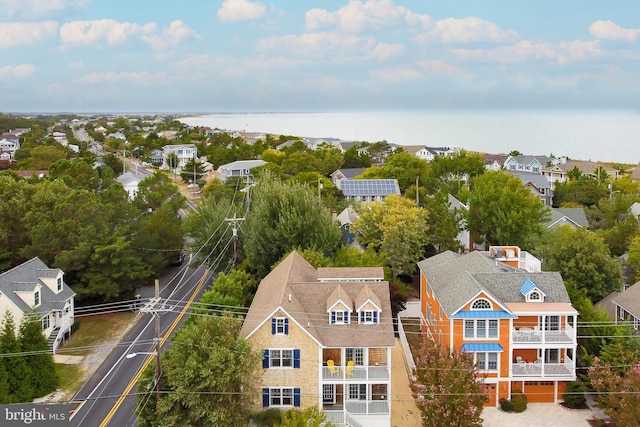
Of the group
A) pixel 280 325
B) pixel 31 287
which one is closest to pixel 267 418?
pixel 280 325

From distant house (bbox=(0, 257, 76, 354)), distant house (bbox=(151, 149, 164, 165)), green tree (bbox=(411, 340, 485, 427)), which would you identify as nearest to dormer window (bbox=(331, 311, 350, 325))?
green tree (bbox=(411, 340, 485, 427))

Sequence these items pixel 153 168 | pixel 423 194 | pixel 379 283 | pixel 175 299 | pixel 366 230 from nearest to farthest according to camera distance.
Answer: pixel 379 283
pixel 175 299
pixel 366 230
pixel 423 194
pixel 153 168

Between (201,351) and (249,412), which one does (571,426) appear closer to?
(249,412)

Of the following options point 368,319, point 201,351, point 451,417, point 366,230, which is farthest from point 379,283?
point 366,230

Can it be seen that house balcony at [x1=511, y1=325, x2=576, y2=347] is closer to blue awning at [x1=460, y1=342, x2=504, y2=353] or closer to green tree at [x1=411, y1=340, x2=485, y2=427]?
blue awning at [x1=460, y1=342, x2=504, y2=353]

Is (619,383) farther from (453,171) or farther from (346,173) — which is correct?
(346,173)

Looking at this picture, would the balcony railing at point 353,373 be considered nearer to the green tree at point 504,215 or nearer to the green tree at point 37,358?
the green tree at point 37,358

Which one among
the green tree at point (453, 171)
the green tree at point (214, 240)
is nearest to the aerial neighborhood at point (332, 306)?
the green tree at point (214, 240)
